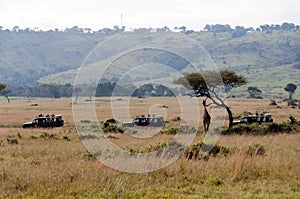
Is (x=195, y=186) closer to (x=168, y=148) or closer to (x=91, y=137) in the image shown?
(x=168, y=148)

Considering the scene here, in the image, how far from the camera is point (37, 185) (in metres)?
8.49

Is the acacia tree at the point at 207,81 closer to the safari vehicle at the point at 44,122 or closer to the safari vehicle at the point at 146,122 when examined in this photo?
the safari vehicle at the point at 146,122

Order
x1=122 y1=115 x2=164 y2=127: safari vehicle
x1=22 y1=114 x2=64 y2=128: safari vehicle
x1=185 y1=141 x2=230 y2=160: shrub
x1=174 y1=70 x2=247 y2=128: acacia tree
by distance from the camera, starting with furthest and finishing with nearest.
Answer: x1=22 y1=114 x2=64 y2=128: safari vehicle, x1=122 y1=115 x2=164 y2=127: safari vehicle, x1=174 y1=70 x2=247 y2=128: acacia tree, x1=185 y1=141 x2=230 y2=160: shrub

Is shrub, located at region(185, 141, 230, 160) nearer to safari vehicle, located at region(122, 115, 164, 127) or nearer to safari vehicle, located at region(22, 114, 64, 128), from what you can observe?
safari vehicle, located at region(122, 115, 164, 127)

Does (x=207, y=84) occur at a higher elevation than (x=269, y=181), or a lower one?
higher

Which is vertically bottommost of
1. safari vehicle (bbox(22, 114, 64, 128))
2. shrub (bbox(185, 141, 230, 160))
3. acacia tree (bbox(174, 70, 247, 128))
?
safari vehicle (bbox(22, 114, 64, 128))

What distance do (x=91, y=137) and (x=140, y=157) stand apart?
978 centimetres

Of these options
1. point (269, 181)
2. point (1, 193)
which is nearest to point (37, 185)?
Answer: point (1, 193)

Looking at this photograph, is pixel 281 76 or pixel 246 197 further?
pixel 281 76

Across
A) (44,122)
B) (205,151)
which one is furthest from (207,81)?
(205,151)

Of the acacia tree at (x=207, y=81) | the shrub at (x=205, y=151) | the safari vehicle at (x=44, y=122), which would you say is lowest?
the safari vehicle at (x=44, y=122)

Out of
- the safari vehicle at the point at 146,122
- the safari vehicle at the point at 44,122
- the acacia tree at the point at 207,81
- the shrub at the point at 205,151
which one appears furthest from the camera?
the safari vehicle at the point at 44,122

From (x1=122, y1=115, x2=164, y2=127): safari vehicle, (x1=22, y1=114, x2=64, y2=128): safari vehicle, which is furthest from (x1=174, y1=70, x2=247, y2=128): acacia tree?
(x1=22, y1=114, x2=64, y2=128): safari vehicle

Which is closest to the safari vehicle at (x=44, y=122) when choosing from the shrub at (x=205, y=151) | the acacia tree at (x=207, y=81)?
the acacia tree at (x=207, y=81)
